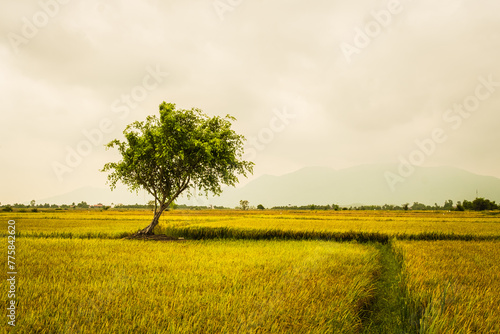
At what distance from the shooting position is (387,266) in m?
13.1

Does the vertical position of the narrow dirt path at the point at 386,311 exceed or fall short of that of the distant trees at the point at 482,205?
it exceeds it

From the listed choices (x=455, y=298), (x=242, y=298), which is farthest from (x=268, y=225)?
(x=455, y=298)

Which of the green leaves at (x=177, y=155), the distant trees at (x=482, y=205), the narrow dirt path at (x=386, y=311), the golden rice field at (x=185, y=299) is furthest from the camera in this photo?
the distant trees at (x=482, y=205)

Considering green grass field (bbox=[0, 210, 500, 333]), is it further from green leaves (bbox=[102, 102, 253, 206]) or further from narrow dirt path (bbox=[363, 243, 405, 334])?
green leaves (bbox=[102, 102, 253, 206])

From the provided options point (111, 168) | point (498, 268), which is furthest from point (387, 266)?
point (111, 168)

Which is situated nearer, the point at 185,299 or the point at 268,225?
the point at 185,299

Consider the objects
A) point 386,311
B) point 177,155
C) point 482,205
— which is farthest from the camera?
point 482,205

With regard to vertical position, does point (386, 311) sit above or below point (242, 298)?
below

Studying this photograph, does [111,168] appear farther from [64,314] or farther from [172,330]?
[172,330]

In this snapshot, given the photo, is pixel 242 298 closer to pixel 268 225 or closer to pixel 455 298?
pixel 455 298

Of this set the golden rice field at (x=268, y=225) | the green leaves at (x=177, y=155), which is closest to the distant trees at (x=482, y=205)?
the golden rice field at (x=268, y=225)

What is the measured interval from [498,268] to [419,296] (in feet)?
21.7

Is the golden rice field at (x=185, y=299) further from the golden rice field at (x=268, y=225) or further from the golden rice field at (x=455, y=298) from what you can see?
the golden rice field at (x=268, y=225)

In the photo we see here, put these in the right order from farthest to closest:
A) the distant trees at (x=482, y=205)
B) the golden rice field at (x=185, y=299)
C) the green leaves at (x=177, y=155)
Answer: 1. the distant trees at (x=482, y=205)
2. the green leaves at (x=177, y=155)
3. the golden rice field at (x=185, y=299)
